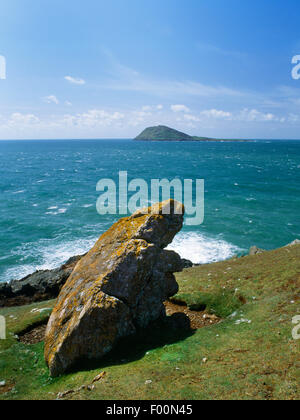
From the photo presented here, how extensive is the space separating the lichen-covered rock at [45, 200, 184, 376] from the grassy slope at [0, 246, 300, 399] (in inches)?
40.1

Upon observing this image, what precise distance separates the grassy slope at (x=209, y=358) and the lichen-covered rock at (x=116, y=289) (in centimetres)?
102

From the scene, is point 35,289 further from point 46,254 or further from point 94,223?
point 94,223

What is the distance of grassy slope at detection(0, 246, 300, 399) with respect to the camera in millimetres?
10727

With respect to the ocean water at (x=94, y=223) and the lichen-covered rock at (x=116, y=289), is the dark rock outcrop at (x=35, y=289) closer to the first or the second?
the ocean water at (x=94, y=223)

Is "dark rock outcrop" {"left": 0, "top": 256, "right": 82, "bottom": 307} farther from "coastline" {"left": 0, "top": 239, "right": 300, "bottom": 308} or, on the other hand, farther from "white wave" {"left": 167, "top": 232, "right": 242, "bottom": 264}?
"white wave" {"left": 167, "top": 232, "right": 242, "bottom": 264}

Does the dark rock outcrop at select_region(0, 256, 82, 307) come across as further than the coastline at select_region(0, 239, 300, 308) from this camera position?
Yes

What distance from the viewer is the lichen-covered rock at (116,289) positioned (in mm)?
14273

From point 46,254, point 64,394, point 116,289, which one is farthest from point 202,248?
point 64,394

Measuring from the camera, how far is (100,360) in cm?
1418

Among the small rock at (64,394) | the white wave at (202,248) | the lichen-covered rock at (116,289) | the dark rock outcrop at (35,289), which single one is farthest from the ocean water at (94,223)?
the small rock at (64,394)

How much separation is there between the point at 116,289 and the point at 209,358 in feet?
19.9

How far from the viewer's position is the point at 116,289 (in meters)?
15.5

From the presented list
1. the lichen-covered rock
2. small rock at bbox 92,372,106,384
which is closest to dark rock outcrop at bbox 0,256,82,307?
the lichen-covered rock
